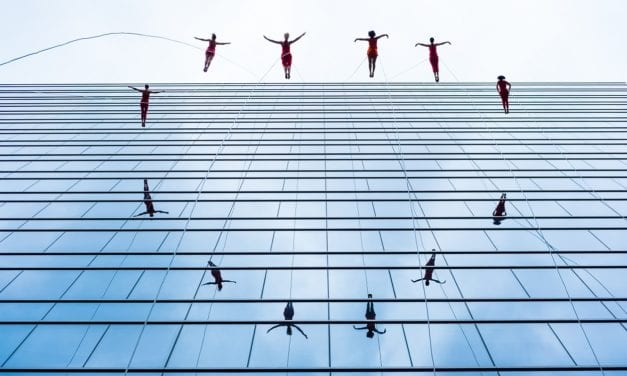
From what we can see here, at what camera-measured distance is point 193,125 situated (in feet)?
98.7

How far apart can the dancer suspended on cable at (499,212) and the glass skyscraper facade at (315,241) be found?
0.74 ft

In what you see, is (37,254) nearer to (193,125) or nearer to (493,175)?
(193,125)

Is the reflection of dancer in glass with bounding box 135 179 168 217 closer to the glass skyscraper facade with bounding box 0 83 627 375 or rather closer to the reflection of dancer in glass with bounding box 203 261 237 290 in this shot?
the glass skyscraper facade with bounding box 0 83 627 375

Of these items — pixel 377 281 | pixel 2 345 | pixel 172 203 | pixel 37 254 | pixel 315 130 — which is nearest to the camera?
pixel 2 345

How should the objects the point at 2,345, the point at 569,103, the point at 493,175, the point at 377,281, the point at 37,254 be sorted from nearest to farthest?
the point at 2,345, the point at 377,281, the point at 37,254, the point at 493,175, the point at 569,103

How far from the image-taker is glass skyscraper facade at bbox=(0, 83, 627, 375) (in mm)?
13125

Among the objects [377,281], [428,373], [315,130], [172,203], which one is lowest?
[428,373]

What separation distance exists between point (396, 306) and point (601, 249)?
9.31 m

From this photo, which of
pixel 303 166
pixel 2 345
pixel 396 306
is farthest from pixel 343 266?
pixel 2 345

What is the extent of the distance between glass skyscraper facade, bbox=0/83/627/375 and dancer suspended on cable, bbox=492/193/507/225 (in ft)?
0.74

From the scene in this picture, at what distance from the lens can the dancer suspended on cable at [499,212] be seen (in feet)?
64.1
